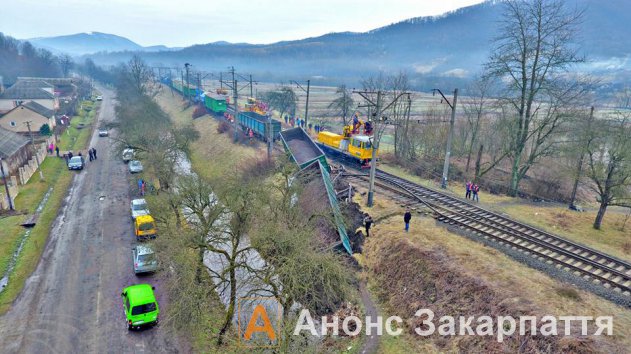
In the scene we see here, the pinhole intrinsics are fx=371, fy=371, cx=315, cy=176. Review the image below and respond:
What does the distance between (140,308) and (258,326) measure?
16.2 ft

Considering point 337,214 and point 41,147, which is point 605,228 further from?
point 41,147

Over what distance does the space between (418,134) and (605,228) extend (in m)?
20.4

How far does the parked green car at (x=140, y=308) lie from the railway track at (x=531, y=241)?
611 inches

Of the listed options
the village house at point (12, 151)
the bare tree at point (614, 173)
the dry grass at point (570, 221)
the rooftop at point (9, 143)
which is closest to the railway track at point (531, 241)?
the dry grass at point (570, 221)

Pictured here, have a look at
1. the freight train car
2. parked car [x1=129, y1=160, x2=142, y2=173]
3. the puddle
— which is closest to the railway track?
the freight train car

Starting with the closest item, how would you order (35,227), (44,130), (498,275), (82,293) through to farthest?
(498,275), (82,293), (35,227), (44,130)

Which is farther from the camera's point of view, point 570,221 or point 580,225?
point 570,221

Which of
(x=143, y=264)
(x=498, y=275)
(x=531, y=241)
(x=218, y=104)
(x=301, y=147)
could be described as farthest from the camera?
(x=218, y=104)

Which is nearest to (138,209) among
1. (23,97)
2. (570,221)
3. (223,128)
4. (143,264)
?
(143,264)

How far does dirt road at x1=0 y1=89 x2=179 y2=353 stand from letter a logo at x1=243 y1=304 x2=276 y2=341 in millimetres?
2838

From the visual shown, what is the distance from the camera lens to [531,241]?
18172mm

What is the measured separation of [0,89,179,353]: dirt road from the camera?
14586mm

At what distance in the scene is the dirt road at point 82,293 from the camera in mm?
14586

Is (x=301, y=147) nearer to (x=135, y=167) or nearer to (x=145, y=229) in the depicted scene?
(x=145, y=229)
